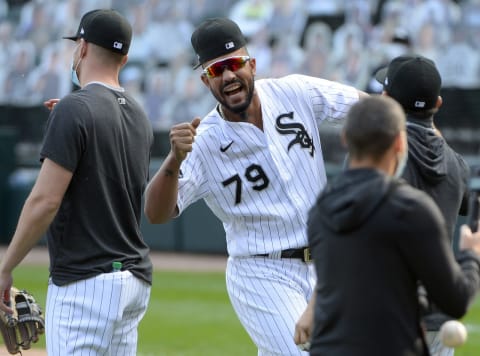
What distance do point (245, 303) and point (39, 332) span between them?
0.98 meters

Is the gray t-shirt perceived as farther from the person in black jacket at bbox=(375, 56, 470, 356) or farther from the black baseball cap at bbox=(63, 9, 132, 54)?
the person in black jacket at bbox=(375, 56, 470, 356)

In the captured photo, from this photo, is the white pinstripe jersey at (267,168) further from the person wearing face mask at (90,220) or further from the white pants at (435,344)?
the white pants at (435,344)

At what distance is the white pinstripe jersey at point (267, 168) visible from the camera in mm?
5016

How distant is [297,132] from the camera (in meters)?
5.14

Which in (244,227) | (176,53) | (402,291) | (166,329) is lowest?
(166,329)

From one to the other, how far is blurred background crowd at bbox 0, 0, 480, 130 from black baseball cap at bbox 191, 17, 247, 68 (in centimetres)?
872

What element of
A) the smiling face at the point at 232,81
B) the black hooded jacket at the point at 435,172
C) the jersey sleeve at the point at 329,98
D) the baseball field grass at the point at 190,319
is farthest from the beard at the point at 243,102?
the baseball field grass at the point at 190,319

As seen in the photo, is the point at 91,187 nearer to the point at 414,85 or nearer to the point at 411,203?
the point at 414,85

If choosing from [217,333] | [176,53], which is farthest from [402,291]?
[176,53]

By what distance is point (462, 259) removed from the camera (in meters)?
3.44

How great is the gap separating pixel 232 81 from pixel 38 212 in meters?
1.15

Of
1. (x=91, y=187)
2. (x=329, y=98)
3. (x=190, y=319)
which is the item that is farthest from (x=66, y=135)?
(x=190, y=319)

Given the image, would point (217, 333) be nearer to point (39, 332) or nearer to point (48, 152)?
point (39, 332)

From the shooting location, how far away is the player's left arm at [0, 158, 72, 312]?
4.50m
